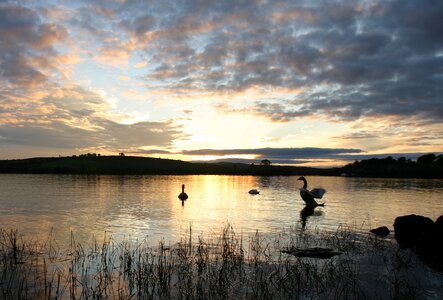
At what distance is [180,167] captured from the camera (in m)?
163

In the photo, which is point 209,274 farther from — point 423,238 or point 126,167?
point 126,167

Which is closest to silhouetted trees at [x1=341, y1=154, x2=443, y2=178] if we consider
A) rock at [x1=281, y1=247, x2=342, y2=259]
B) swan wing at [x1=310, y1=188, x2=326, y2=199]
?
swan wing at [x1=310, y1=188, x2=326, y2=199]

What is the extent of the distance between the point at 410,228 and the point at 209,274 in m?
13.3

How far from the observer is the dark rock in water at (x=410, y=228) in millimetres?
19906

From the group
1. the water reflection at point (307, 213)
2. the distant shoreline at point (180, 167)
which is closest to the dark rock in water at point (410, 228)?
the water reflection at point (307, 213)

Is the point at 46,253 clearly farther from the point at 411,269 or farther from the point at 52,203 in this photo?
the point at 52,203

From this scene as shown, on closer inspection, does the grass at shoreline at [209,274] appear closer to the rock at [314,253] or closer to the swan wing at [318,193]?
the rock at [314,253]

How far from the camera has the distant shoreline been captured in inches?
4983

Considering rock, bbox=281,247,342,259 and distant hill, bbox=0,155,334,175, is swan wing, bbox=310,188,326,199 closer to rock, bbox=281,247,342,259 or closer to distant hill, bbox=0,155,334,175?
rock, bbox=281,247,342,259

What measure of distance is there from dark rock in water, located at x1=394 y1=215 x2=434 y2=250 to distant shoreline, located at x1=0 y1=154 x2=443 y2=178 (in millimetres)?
113989

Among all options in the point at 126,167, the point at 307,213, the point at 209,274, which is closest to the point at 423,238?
the point at 209,274

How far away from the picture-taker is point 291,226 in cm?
2570

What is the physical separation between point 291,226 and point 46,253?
1578cm

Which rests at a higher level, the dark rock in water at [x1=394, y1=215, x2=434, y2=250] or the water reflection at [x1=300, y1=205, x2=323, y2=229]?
the dark rock in water at [x1=394, y1=215, x2=434, y2=250]
